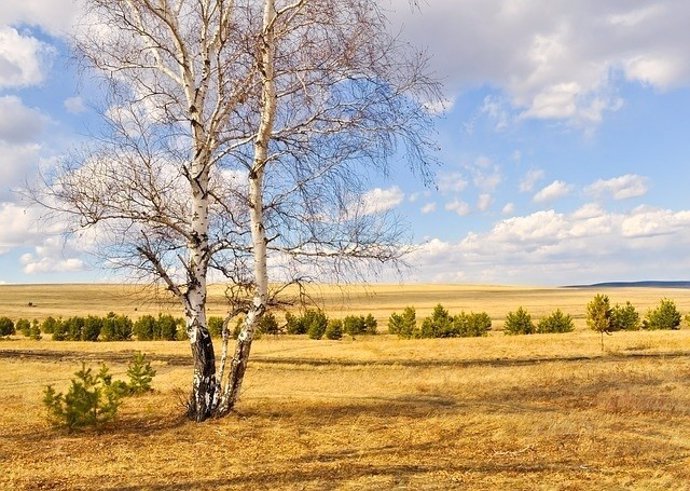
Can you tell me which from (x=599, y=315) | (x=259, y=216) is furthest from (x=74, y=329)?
(x=259, y=216)

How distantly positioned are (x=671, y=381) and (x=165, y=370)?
18.5 m

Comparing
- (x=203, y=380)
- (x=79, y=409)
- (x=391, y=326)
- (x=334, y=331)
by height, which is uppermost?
(x=203, y=380)

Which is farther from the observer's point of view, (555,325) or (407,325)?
(407,325)

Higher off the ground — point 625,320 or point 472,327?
point 472,327

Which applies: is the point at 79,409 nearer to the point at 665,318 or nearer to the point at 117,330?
the point at 117,330

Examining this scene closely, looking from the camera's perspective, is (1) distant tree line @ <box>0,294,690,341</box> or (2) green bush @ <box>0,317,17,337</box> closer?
(1) distant tree line @ <box>0,294,690,341</box>

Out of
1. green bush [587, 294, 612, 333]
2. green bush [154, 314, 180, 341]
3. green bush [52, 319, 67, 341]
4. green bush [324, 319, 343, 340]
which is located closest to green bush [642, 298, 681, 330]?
green bush [587, 294, 612, 333]

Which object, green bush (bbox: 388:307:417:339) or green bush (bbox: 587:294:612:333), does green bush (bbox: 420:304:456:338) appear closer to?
green bush (bbox: 388:307:417:339)

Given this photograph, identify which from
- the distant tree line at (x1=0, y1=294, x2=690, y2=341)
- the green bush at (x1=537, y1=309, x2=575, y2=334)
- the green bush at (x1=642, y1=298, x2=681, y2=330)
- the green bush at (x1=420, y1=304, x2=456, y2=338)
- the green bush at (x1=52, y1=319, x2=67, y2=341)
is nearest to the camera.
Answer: the green bush at (x1=537, y1=309, x2=575, y2=334)

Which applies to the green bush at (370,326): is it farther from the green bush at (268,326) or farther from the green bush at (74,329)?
the green bush at (268,326)

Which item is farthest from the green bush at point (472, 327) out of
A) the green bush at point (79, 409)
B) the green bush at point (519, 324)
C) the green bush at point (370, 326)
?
the green bush at point (79, 409)

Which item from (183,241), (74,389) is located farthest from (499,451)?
(74,389)

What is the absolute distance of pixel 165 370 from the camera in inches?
1049

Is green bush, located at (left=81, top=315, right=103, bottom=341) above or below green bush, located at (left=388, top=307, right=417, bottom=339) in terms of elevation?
above
